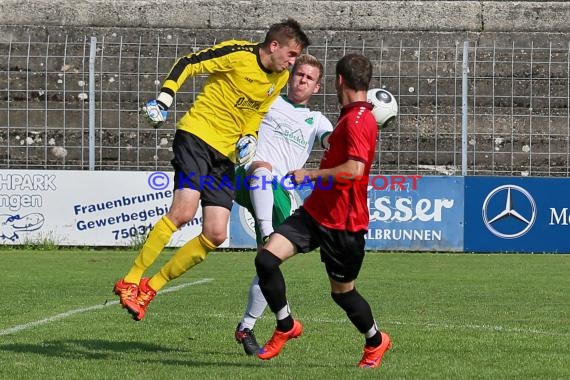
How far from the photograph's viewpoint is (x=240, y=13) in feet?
68.9

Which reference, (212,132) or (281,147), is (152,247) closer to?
(212,132)

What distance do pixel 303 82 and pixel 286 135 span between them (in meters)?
0.39

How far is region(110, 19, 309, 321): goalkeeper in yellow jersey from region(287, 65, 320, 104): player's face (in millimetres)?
89

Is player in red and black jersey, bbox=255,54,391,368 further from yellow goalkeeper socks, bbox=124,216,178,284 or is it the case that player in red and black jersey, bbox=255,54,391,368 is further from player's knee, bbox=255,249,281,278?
yellow goalkeeper socks, bbox=124,216,178,284

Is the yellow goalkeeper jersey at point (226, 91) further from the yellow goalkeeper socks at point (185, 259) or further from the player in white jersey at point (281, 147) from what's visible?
the yellow goalkeeper socks at point (185, 259)

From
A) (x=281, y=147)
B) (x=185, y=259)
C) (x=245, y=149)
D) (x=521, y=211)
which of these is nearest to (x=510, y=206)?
(x=521, y=211)

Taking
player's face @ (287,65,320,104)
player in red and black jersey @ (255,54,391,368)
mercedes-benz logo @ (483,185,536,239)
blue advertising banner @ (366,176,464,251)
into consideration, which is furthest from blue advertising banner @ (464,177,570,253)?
player in red and black jersey @ (255,54,391,368)

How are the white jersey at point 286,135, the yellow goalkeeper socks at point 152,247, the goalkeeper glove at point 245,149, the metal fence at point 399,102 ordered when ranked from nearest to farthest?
the yellow goalkeeper socks at point 152,247, the goalkeeper glove at point 245,149, the white jersey at point 286,135, the metal fence at point 399,102

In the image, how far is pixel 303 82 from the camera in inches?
317

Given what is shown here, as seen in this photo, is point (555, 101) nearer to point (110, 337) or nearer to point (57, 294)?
point (57, 294)

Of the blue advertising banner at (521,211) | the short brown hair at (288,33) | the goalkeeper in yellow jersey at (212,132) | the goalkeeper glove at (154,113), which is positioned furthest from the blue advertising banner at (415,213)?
the goalkeeper glove at (154,113)

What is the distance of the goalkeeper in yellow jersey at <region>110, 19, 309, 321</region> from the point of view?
738cm

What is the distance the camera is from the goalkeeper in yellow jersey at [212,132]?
738 centimetres

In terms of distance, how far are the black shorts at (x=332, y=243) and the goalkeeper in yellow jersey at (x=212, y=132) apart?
0.94 m
